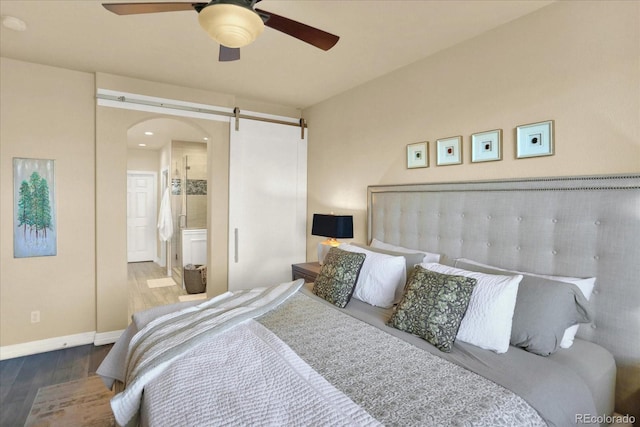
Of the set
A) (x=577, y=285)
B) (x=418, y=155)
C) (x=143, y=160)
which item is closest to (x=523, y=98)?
(x=418, y=155)

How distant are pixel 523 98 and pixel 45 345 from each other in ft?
15.1

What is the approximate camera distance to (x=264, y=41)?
8.49 ft

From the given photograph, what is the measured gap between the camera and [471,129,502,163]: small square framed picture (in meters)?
2.31

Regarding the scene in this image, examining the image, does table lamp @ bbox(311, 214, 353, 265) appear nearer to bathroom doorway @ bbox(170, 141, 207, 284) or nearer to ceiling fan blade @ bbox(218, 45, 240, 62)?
ceiling fan blade @ bbox(218, 45, 240, 62)

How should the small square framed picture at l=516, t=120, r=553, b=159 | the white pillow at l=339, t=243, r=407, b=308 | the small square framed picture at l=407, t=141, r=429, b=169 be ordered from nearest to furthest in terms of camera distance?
the small square framed picture at l=516, t=120, r=553, b=159
the white pillow at l=339, t=243, r=407, b=308
the small square framed picture at l=407, t=141, r=429, b=169

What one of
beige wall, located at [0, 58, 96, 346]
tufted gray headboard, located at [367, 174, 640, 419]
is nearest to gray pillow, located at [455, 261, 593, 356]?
tufted gray headboard, located at [367, 174, 640, 419]

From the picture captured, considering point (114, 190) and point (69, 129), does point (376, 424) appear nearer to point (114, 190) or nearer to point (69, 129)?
point (114, 190)

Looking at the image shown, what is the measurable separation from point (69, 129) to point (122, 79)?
72cm

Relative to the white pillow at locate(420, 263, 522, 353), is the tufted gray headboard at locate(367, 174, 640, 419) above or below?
above

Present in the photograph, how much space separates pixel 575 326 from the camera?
1.75 meters

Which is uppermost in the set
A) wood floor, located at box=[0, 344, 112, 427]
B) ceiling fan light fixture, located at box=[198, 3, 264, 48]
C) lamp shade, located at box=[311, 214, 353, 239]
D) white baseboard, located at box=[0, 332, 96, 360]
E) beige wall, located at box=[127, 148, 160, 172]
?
beige wall, located at box=[127, 148, 160, 172]

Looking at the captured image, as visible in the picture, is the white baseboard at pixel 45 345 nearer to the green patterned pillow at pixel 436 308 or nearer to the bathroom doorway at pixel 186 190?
the bathroom doorway at pixel 186 190

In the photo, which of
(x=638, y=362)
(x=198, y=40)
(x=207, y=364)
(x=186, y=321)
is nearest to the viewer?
(x=207, y=364)

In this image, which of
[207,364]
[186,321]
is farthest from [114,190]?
[207,364]
